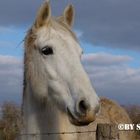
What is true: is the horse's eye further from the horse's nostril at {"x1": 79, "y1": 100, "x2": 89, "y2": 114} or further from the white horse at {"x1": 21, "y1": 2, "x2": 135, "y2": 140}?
the horse's nostril at {"x1": 79, "y1": 100, "x2": 89, "y2": 114}

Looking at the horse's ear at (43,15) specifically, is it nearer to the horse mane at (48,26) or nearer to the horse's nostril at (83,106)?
the horse mane at (48,26)

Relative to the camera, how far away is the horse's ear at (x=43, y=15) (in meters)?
5.41

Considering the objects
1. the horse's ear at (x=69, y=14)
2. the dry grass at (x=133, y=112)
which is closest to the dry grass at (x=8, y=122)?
the horse's ear at (x=69, y=14)

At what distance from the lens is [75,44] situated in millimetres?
5227

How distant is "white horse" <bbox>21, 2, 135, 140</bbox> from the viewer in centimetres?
490

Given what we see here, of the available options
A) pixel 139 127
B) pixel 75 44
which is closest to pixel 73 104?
pixel 75 44

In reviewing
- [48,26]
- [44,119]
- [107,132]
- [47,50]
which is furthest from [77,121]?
[48,26]

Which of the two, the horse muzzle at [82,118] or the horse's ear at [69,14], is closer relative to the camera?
the horse muzzle at [82,118]

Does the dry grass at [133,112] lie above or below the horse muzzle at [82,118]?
above

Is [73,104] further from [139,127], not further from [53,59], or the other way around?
[139,127]

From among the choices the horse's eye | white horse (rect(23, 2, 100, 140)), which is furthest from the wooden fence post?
the horse's eye

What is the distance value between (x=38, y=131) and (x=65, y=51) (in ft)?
3.08

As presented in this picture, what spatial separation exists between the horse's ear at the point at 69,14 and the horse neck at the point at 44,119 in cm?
122

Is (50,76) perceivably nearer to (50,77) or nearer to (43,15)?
(50,77)
